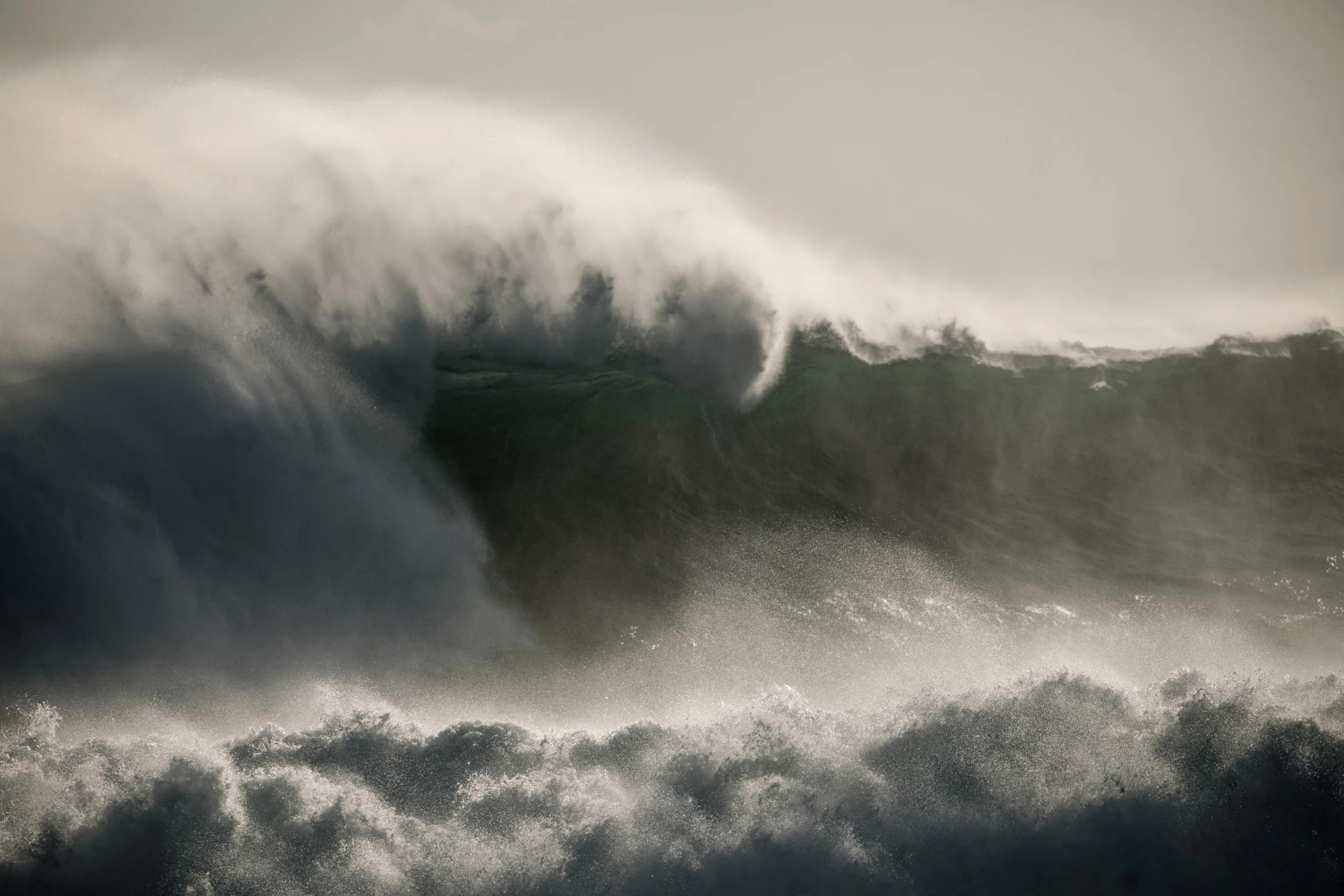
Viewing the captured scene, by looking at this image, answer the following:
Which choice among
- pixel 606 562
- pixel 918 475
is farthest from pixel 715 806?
pixel 918 475

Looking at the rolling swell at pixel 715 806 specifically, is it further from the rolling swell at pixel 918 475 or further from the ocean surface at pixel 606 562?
the rolling swell at pixel 918 475

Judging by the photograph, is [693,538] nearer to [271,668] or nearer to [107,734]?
[271,668]

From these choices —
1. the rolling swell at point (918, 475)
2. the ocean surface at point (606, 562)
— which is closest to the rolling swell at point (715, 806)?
the ocean surface at point (606, 562)

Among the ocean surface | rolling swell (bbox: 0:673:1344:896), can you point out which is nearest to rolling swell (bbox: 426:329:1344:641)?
the ocean surface

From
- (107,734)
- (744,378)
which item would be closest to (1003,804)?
(744,378)

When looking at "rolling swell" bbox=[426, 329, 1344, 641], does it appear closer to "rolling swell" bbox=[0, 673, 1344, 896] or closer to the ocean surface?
the ocean surface

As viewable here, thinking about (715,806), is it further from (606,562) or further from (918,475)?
(918,475)

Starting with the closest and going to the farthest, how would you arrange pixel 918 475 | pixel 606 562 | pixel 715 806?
1. pixel 715 806
2. pixel 606 562
3. pixel 918 475
